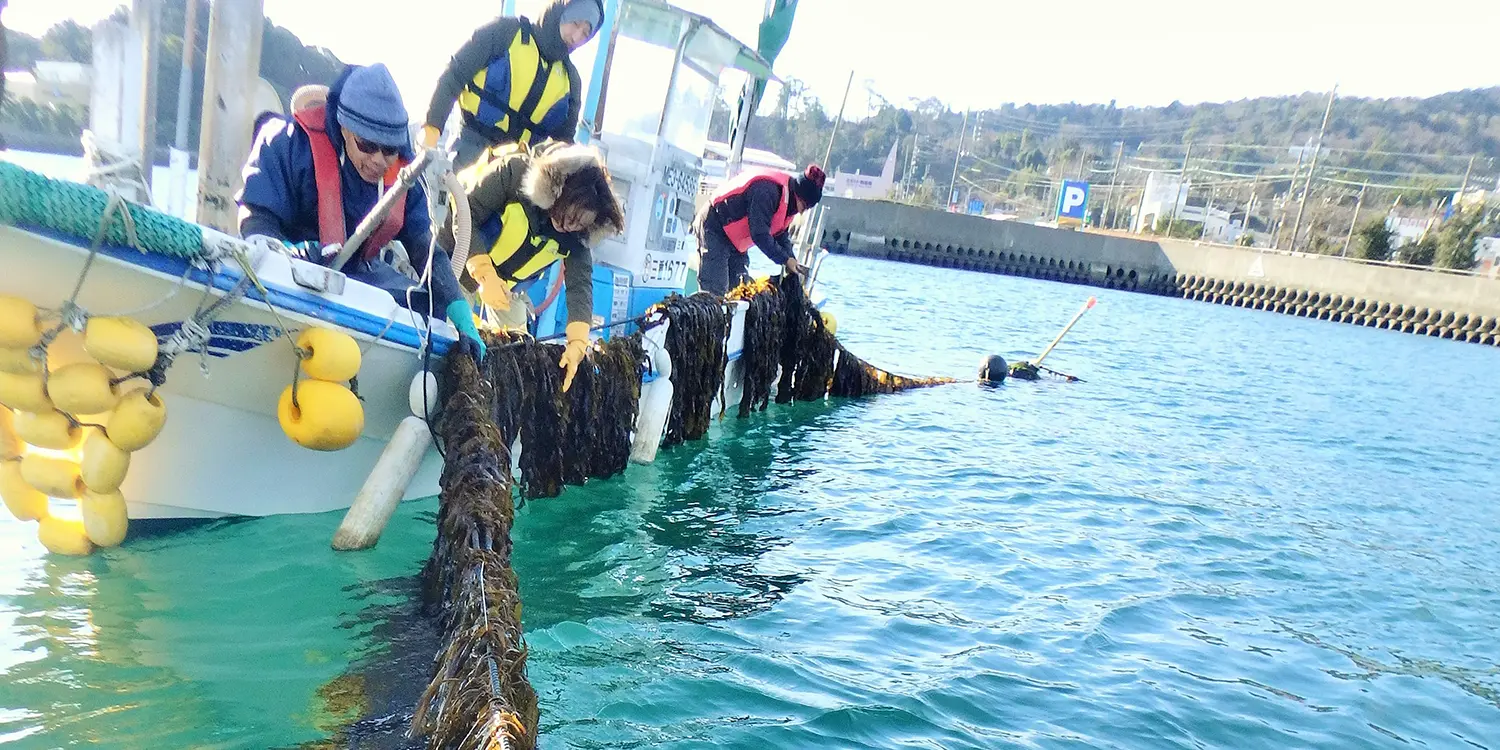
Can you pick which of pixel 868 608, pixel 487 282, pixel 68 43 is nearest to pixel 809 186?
pixel 487 282

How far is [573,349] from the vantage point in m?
5.62

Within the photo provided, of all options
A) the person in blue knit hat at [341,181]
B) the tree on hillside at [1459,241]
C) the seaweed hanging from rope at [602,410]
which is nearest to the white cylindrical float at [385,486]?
the person in blue knit hat at [341,181]

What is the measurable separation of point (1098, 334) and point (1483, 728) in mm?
20689

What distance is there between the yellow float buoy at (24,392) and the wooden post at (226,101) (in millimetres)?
1273

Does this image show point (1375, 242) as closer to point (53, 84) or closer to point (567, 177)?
point (567, 177)

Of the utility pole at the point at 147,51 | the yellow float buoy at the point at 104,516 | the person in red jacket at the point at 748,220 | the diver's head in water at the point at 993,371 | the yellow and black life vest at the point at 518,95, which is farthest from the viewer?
the diver's head in water at the point at 993,371

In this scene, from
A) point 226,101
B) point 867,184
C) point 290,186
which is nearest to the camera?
point 290,186

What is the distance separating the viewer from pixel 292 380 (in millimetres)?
4113

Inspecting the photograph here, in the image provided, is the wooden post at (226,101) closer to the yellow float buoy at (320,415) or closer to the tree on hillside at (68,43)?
the tree on hillside at (68,43)

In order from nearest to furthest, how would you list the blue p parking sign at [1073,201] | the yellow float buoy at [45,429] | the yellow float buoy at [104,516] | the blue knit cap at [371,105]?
the yellow float buoy at [45,429] → the blue knit cap at [371,105] → the yellow float buoy at [104,516] → the blue p parking sign at [1073,201]

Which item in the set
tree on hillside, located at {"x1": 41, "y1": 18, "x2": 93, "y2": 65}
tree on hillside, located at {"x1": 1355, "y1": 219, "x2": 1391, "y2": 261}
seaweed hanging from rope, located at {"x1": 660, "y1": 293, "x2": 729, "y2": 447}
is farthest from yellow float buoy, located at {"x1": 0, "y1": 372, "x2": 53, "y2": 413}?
tree on hillside, located at {"x1": 1355, "y1": 219, "x2": 1391, "y2": 261}

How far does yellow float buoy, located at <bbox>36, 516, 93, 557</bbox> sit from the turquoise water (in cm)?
6

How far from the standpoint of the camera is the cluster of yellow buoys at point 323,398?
384 centimetres

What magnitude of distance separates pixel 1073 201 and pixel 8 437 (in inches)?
2561
